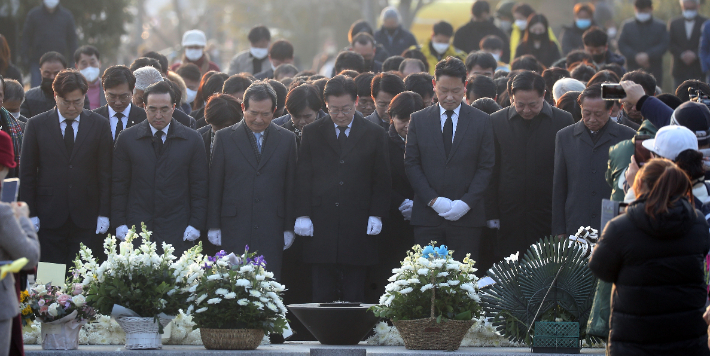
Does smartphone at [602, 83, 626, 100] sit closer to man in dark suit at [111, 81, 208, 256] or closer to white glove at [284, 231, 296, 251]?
white glove at [284, 231, 296, 251]

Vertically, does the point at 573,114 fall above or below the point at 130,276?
above

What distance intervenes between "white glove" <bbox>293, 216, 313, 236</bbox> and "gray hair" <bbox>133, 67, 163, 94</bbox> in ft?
8.35

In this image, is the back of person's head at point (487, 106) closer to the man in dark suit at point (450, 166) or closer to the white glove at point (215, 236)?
the man in dark suit at point (450, 166)

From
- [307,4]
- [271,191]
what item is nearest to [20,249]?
[271,191]

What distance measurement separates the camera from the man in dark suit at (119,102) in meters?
9.75

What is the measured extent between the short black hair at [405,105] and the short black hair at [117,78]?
8.28ft

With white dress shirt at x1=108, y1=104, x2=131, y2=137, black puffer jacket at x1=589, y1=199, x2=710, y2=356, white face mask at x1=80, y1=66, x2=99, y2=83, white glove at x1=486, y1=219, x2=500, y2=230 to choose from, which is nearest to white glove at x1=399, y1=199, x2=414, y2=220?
white glove at x1=486, y1=219, x2=500, y2=230

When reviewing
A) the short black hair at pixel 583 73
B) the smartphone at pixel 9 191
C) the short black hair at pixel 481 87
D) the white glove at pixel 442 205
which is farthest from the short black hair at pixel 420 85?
the smartphone at pixel 9 191

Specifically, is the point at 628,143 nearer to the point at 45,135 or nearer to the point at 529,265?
the point at 529,265

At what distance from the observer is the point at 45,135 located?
9078 mm

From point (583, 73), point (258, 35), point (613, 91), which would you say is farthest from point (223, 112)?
point (258, 35)

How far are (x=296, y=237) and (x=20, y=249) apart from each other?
4.10 meters

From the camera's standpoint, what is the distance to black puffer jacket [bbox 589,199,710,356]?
5.63 metres

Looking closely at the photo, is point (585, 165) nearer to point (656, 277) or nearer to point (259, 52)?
point (656, 277)
